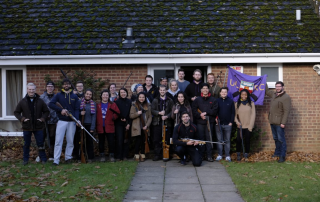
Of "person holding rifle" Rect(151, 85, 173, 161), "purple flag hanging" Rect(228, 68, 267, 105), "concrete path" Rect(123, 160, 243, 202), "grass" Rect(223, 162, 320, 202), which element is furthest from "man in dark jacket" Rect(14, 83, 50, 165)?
"purple flag hanging" Rect(228, 68, 267, 105)

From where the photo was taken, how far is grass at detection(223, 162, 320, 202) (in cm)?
769

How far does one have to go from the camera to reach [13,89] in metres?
13.0

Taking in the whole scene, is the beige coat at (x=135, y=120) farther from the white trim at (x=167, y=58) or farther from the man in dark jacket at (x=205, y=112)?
the white trim at (x=167, y=58)

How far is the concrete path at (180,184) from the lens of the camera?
774 centimetres

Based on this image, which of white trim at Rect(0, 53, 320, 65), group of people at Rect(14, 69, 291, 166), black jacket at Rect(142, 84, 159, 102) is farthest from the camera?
white trim at Rect(0, 53, 320, 65)

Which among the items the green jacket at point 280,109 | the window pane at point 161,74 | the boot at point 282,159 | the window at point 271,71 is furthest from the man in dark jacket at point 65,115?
the window at point 271,71

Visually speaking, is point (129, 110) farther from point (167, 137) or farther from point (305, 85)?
point (305, 85)

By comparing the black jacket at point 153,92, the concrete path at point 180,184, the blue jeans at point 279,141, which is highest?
the black jacket at point 153,92

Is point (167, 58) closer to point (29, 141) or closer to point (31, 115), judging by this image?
point (31, 115)

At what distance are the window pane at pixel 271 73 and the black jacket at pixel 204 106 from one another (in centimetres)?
243

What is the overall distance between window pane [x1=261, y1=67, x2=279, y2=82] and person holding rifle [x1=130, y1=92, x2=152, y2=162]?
3772mm

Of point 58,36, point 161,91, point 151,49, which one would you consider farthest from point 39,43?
point 161,91

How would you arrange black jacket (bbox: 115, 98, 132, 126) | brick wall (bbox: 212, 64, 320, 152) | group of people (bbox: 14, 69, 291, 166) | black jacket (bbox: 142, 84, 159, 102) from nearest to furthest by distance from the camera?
group of people (bbox: 14, 69, 291, 166) → black jacket (bbox: 115, 98, 132, 126) → black jacket (bbox: 142, 84, 159, 102) → brick wall (bbox: 212, 64, 320, 152)

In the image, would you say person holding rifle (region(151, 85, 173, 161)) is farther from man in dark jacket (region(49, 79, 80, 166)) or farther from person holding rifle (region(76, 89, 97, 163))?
man in dark jacket (region(49, 79, 80, 166))
